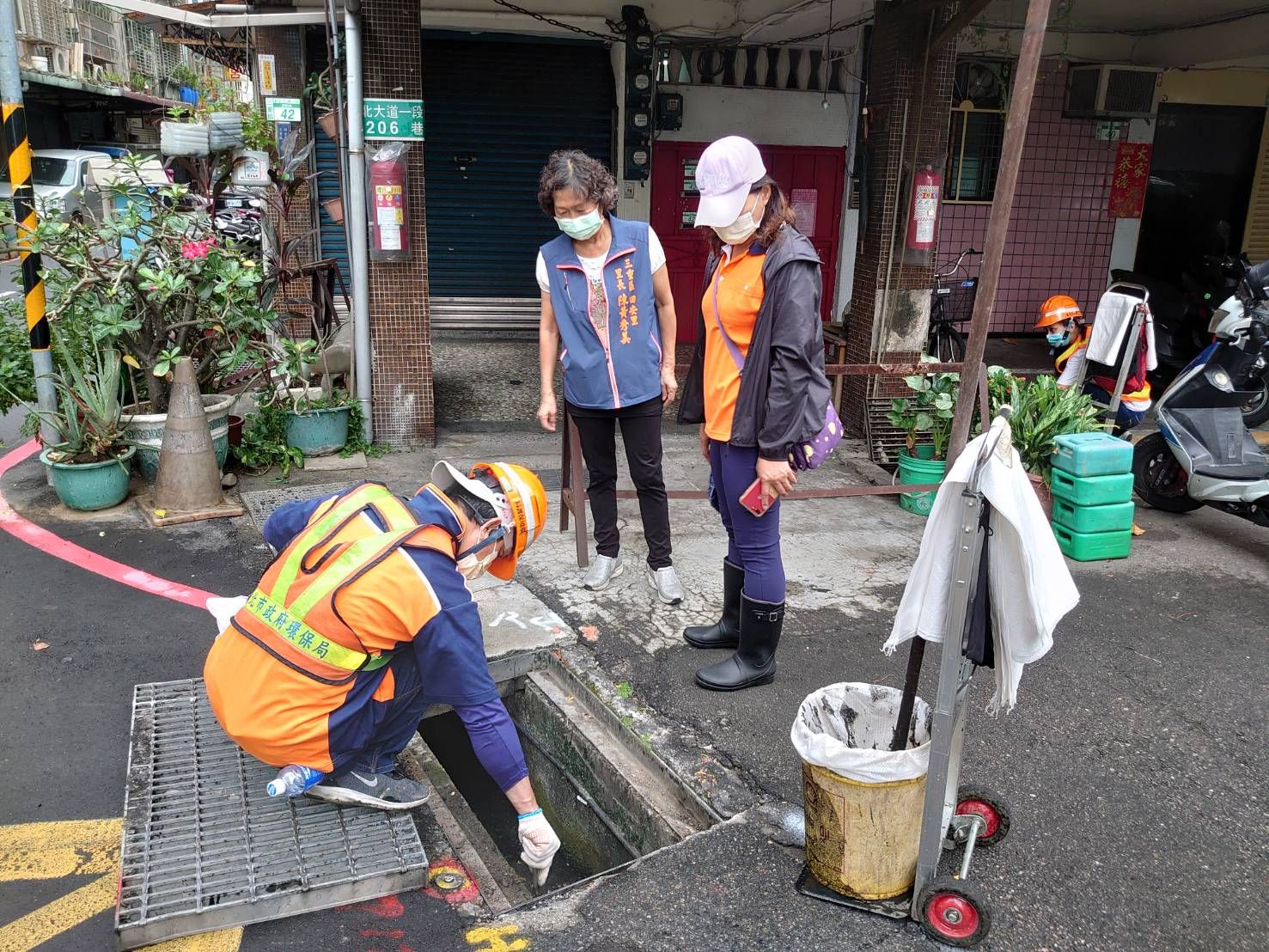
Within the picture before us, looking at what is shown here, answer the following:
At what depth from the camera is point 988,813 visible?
113 inches

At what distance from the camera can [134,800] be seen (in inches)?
114

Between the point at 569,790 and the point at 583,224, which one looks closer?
the point at 569,790

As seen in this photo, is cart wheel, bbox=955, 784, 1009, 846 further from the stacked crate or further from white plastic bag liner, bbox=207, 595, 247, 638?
the stacked crate

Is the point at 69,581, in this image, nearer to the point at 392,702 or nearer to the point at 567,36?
the point at 392,702

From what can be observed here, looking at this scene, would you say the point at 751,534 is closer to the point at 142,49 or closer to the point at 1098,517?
the point at 1098,517

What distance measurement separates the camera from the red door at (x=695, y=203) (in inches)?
385

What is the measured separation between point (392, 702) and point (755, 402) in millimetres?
1538

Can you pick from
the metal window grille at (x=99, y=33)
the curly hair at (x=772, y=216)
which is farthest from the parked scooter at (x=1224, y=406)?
the metal window grille at (x=99, y=33)

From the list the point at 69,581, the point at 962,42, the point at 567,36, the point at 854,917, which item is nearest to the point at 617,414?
the point at 854,917

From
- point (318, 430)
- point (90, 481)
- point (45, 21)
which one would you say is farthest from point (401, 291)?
point (45, 21)

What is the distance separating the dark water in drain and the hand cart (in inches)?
42.1

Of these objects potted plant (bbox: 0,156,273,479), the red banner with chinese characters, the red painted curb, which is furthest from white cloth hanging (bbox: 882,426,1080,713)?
the red banner with chinese characters

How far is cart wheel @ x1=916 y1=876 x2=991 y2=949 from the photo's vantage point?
248 cm

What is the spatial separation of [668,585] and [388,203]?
10.8ft
